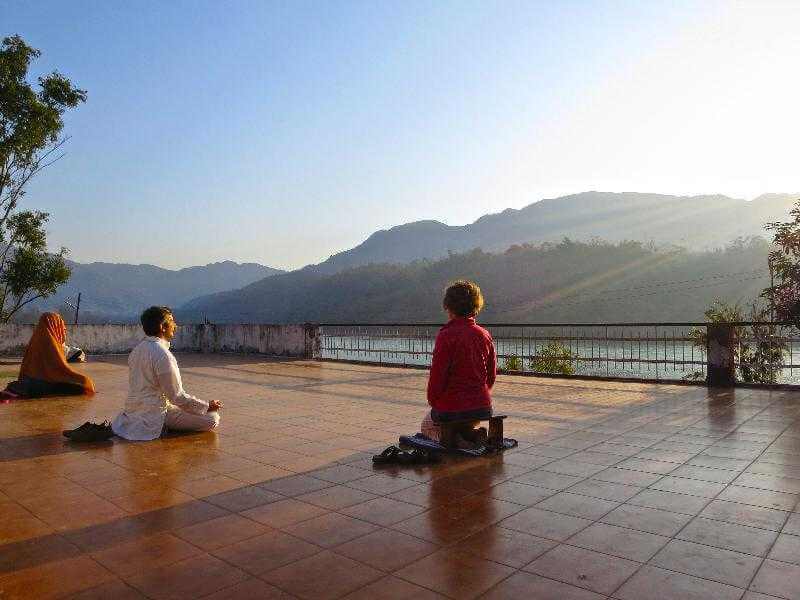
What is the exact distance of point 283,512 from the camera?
3.61 metres

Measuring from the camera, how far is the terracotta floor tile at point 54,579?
2.55m

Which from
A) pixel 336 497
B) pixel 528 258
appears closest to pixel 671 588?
pixel 336 497

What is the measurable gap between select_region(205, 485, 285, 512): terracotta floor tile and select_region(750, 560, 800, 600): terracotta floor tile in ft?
9.03

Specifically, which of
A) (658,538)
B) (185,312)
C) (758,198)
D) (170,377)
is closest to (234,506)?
(170,377)

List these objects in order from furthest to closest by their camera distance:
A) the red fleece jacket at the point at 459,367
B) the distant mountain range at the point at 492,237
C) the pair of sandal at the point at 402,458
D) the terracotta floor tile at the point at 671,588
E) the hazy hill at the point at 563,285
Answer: the distant mountain range at the point at 492,237 < the hazy hill at the point at 563,285 < the red fleece jacket at the point at 459,367 < the pair of sandal at the point at 402,458 < the terracotta floor tile at the point at 671,588

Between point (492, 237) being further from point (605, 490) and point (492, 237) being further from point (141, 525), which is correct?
point (141, 525)

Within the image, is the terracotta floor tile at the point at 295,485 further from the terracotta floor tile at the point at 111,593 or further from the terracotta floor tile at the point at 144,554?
the terracotta floor tile at the point at 111,593

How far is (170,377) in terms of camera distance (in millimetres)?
5523

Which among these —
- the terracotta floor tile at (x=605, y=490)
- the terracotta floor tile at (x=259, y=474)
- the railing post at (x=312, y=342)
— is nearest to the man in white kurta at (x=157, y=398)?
the terracotta floor tile at (x=259, y=474)

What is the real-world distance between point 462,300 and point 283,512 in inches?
92.5

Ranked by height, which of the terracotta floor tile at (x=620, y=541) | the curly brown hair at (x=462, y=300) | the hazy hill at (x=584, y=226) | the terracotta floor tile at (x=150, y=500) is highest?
the hazy hill at (x=584, y=226)

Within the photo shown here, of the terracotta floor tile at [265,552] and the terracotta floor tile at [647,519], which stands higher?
the terracotta floor tile at [647,519]

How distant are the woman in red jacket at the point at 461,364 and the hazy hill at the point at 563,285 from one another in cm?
5143

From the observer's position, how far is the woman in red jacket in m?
4.93
